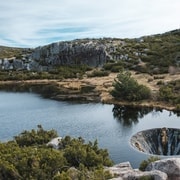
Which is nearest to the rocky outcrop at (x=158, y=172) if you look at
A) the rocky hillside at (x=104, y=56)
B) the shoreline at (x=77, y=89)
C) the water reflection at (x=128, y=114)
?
the water reflection at (x=128, y=114)

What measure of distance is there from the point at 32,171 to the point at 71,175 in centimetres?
278

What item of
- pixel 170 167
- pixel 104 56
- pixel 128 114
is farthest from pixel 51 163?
pixel 104 56

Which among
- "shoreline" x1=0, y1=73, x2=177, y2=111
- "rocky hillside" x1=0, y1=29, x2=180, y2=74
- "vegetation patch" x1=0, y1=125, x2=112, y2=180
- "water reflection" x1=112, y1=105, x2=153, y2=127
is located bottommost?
"water reflection" x1=112, y1=105, x2=153, y2=127

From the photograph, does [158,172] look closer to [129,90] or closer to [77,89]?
[129,90]

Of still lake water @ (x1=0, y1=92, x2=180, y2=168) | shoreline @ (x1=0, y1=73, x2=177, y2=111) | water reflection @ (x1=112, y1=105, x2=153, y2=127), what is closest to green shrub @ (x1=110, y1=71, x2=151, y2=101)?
shoreline @ (x1=0, y1=73, x2=177, y2=111)

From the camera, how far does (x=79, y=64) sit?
104 m

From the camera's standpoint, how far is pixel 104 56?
10169 cm

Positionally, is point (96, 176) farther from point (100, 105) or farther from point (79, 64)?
point (79, 64)

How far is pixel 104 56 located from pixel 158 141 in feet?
209

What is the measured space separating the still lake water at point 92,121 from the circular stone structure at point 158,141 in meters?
1.18

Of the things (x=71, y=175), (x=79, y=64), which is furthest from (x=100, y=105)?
(x=79, y=64)

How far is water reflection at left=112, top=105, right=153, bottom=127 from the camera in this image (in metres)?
48.3

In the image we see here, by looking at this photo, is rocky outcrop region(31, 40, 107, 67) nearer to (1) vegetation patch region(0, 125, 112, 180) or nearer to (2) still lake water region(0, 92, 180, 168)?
(2) still lake water region(0, 92, 180, 168)

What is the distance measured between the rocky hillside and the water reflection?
28781 mm
